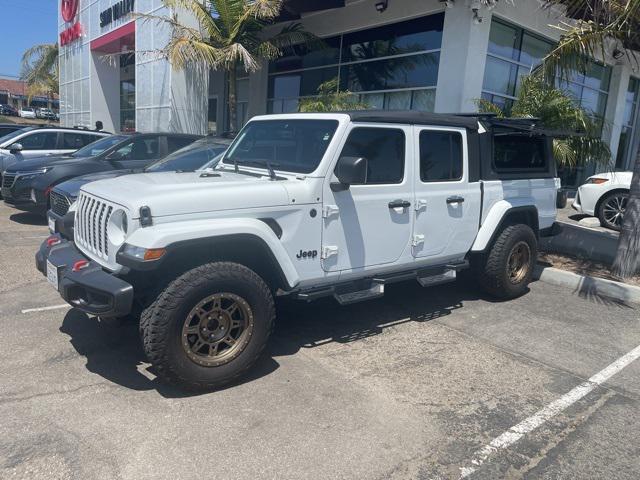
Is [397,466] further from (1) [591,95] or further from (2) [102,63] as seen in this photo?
(2) [102,63]

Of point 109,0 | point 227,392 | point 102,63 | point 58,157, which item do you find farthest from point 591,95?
point 102,63

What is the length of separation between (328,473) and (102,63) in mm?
25251

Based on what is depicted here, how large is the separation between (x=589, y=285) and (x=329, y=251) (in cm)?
398

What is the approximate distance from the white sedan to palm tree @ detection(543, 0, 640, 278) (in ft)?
12.6

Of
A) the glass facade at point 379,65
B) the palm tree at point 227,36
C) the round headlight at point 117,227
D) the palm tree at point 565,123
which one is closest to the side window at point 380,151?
the round headlight at point 117,227

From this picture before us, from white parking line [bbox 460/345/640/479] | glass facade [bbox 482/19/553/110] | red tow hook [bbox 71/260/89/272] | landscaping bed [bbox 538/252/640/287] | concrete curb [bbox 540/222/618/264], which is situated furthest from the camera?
glass facade [bbox 482/19/553/110]

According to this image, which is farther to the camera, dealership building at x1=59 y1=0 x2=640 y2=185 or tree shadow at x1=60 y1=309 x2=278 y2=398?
dealership building at x1=59 y1=0 x2=640 y2=185

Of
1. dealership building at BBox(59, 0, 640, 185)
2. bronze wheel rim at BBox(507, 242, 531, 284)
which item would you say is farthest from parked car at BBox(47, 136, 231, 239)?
dealership building at BBox(59, 0, 640, 185)

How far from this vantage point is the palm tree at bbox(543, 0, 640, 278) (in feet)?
19.9

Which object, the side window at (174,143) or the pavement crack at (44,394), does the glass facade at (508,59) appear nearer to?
the side window at (174,143)

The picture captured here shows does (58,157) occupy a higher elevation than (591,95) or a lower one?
lower

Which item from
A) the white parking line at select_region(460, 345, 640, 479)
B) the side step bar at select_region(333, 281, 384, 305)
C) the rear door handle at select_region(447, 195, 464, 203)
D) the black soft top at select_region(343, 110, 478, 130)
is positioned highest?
the black soft top at select_region(343, 110, 478, 130)

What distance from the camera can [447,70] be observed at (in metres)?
10.8

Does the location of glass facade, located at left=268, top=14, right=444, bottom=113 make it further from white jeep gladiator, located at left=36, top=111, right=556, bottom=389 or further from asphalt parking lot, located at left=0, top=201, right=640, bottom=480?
asphalt parking lot, located at left=0, top=201, right=640, bottom=480
